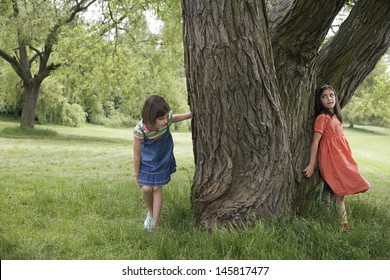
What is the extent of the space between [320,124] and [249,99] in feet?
3.81

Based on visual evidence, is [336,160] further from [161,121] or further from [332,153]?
[161,121]

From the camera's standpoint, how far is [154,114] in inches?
165

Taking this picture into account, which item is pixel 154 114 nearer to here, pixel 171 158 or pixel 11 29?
pixel 171 158

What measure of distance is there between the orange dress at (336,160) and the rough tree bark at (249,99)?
0.93 feet

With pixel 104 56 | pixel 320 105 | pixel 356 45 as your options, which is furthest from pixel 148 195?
pixel 104 56

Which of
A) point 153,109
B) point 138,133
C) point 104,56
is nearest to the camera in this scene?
point 153,109

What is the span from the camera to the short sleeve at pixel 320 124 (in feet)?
15.0

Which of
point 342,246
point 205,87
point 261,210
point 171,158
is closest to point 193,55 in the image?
point 205,87

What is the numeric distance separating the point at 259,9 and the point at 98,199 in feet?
10.6

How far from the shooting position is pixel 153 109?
13.7ft

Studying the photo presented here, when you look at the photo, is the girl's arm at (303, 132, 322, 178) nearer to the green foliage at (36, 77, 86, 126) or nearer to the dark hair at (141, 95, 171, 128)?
the dark hair at (141, 95, 171, 128)

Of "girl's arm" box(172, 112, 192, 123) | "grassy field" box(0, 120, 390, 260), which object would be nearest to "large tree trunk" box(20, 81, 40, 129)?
"grassy field" box(0, 120, 390, 260)

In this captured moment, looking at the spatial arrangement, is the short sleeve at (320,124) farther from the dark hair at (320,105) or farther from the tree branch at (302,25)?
the tree branch at (302,25)
